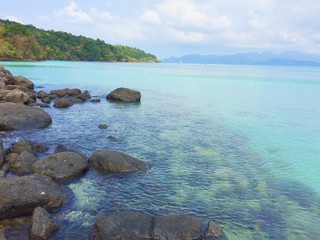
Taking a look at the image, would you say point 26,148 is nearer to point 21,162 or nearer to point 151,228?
point 21,162

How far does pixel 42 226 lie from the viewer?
9.20 meters

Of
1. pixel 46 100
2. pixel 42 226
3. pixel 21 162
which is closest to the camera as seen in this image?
pixel 42 226

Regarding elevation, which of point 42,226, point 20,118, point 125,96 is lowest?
point 125,96

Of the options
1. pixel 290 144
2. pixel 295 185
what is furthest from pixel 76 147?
pixel 290 144

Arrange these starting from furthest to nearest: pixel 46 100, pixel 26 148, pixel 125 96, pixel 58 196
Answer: pixel 125 96
pixel 46 100
pixel 26 148
pixel 58 196

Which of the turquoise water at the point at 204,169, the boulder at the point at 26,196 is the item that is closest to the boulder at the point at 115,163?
the turquoise water at the point at 204,169

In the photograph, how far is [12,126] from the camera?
68.1 ft

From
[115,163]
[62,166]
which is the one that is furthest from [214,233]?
[62,166]

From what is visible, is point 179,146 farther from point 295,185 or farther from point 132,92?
point 132,92

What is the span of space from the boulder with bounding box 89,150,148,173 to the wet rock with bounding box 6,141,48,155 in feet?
11.5

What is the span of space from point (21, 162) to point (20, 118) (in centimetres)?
818

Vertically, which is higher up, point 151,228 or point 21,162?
point 151,228

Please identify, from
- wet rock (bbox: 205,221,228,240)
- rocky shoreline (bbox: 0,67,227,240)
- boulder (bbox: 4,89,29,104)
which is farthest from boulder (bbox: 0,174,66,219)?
boulder (bbox: 4,89,29,104)

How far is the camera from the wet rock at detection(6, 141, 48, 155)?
1606 cm
